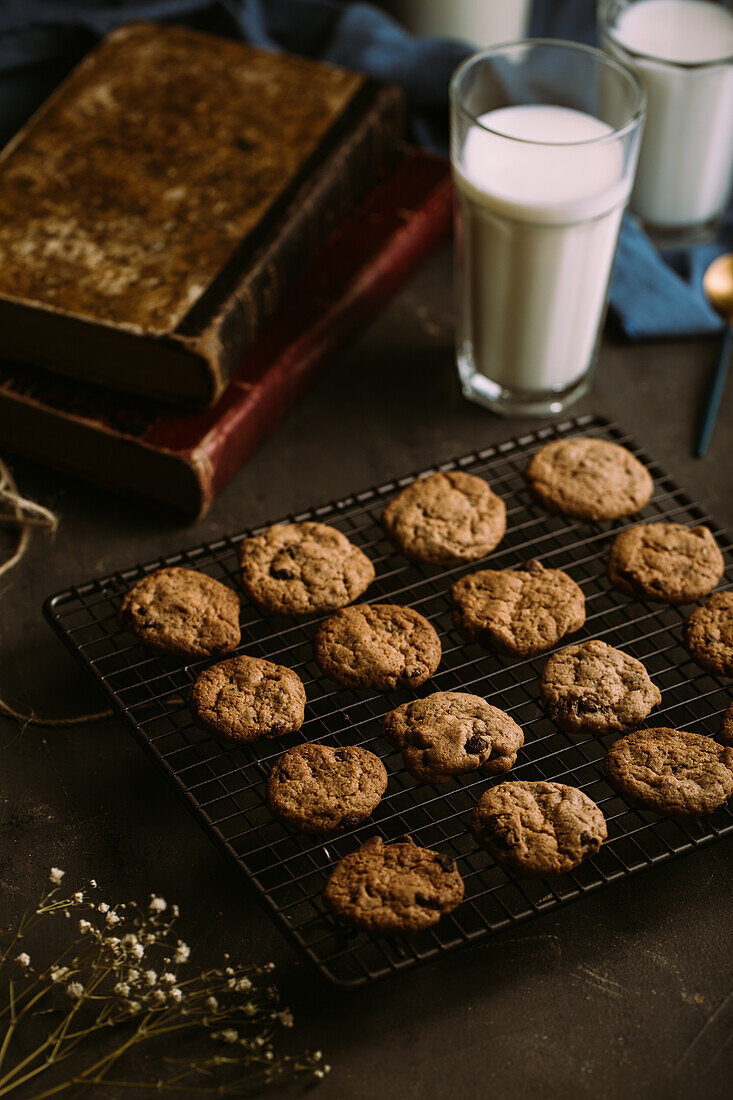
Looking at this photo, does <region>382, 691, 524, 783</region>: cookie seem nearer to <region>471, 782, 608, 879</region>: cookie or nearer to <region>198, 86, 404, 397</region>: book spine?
<region>471, 782, 608, 879</region>: cookie

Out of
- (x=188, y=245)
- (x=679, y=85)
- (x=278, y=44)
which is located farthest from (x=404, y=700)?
(x=278, y=44)

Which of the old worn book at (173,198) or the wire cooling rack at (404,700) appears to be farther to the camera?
the old worn book at (173,198)

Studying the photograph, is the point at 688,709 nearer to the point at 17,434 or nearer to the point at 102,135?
the point at 17,434

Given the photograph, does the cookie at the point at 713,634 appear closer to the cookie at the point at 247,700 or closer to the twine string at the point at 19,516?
the cookie at the point at 247,700

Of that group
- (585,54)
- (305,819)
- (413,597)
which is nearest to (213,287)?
(413,597)

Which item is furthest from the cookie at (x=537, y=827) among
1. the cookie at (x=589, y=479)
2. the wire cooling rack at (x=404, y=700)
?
the cookie at (x=589, y=479)

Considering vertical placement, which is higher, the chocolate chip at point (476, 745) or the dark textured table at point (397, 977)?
the chocolate chip at point (476, 745)

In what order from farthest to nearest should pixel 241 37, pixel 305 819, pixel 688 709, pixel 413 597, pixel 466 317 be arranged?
pixel 241 37
pixel 466 317
pixel 413 597
pixel 688 709
pixel 305 819
